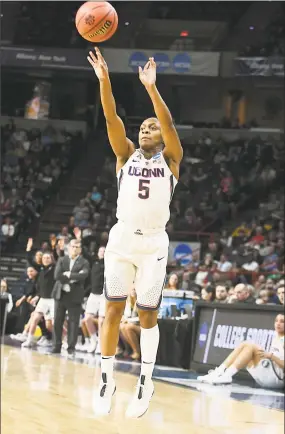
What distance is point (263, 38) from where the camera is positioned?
1002 inches

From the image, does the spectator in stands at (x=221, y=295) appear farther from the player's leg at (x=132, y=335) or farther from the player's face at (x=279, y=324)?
the player's face at (x=279, y=324)

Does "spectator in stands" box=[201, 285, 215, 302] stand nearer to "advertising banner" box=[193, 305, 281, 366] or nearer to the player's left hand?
"advertising banner" box=[193, 305, 281, 366]

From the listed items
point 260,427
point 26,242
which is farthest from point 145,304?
point 26,242

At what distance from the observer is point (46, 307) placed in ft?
46.6

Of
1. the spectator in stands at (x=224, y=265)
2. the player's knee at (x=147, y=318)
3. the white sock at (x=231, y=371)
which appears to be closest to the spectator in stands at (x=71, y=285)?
the white sock at (x=231, y=371)

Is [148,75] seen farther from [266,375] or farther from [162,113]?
[266,375]

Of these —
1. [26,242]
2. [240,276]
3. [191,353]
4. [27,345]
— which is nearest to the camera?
[191,353]

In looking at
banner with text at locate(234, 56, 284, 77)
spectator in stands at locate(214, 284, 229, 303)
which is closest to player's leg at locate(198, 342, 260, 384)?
spectator in stands at locate(214, 284, 229, 303)

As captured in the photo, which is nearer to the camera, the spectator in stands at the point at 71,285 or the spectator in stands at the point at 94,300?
the spectator in stands at the point at 71,285

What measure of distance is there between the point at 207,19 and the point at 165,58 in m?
3.20

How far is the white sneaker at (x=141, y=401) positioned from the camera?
20.5 feet

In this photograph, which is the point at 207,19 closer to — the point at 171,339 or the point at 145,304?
the point at 171,339

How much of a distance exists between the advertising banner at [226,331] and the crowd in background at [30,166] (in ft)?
32.5

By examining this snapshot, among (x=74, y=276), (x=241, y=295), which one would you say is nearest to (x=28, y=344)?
(x=74, y=276)
